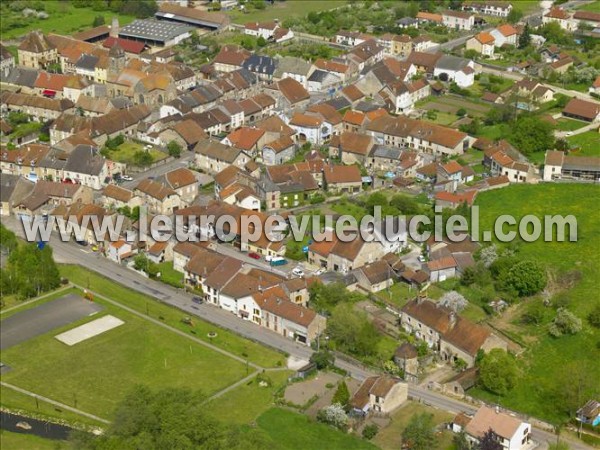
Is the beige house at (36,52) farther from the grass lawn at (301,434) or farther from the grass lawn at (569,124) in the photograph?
the grass lawn at (301,434)

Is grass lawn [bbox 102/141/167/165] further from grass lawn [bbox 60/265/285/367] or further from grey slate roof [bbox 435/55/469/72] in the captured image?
grey slate roof [bbox 435/55/469/72]

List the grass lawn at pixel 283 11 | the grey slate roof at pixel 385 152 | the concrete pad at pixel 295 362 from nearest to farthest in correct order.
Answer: the concrete pad at pixel 295 362
the grey slate roof at pixel 385 152
the grass lawn at pixel 283 11

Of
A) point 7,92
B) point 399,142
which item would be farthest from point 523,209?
point 7,92

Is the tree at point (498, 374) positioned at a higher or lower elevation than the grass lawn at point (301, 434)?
higher

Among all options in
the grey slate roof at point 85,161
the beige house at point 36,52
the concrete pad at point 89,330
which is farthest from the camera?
the beige house at point 36,52

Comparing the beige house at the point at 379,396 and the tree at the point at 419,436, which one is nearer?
the tree at the point at 419,436

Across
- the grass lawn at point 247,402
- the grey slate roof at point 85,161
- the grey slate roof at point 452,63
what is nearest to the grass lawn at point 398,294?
the grass lawn at point 247,402

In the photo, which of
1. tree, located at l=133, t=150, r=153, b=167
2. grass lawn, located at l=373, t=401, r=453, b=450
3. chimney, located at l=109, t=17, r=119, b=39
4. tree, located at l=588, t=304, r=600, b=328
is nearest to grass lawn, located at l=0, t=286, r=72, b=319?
tree, located at l=133, t=150, r=153, b=167

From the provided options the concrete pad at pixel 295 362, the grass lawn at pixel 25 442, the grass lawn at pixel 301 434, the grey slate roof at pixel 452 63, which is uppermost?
the grey slate roof at pixel 452 63
